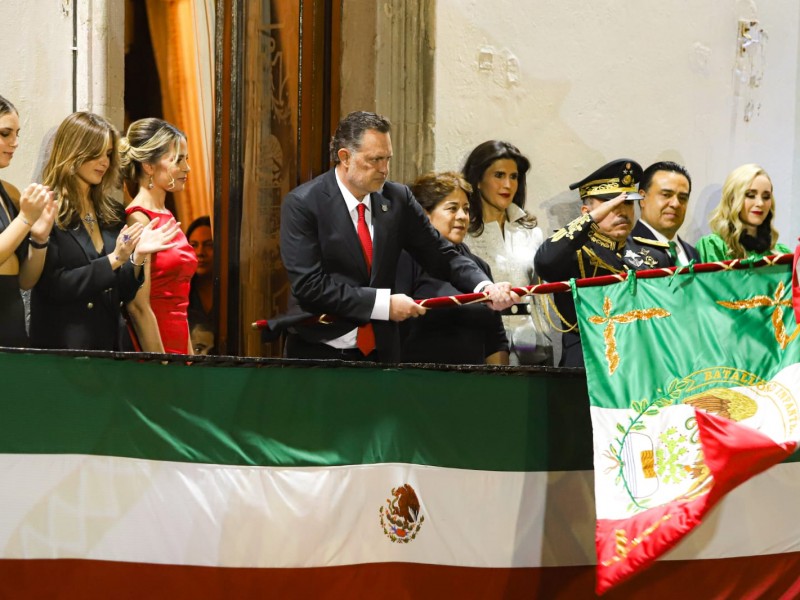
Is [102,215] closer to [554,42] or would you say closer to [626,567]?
[626,567]

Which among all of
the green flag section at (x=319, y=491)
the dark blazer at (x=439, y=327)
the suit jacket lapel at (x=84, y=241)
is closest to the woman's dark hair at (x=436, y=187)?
the dark blazer at (x=439, y=327)

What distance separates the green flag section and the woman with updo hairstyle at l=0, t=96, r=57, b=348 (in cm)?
52

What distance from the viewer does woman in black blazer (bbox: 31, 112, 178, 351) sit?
4531mm

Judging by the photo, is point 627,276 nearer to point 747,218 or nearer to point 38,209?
point 747,218

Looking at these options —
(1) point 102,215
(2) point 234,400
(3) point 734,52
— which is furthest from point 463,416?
(3) point 734,52

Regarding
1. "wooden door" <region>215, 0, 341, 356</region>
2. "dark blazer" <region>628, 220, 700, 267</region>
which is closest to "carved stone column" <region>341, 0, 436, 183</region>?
"wooden door" <region>215, 0, 341, 356</region>

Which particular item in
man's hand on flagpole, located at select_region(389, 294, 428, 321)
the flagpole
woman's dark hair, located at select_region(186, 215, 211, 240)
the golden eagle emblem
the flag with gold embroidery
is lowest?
the golden eagle emblem

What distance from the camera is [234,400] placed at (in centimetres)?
419

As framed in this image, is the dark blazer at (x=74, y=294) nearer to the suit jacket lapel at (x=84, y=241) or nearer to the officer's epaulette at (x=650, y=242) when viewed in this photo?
the suit jacket lapel at (x=84, y=241)

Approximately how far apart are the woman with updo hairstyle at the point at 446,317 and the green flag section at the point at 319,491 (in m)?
0.87

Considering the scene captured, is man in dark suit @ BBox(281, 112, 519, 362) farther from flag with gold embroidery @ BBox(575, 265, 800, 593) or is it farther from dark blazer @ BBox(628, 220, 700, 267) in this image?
dark blazer @ BBox(628, 220, 700, 267)

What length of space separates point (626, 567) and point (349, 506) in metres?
0.97

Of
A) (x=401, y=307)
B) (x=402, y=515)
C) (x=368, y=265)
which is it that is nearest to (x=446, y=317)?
(x=368, y=265)

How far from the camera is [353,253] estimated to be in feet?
16.2
